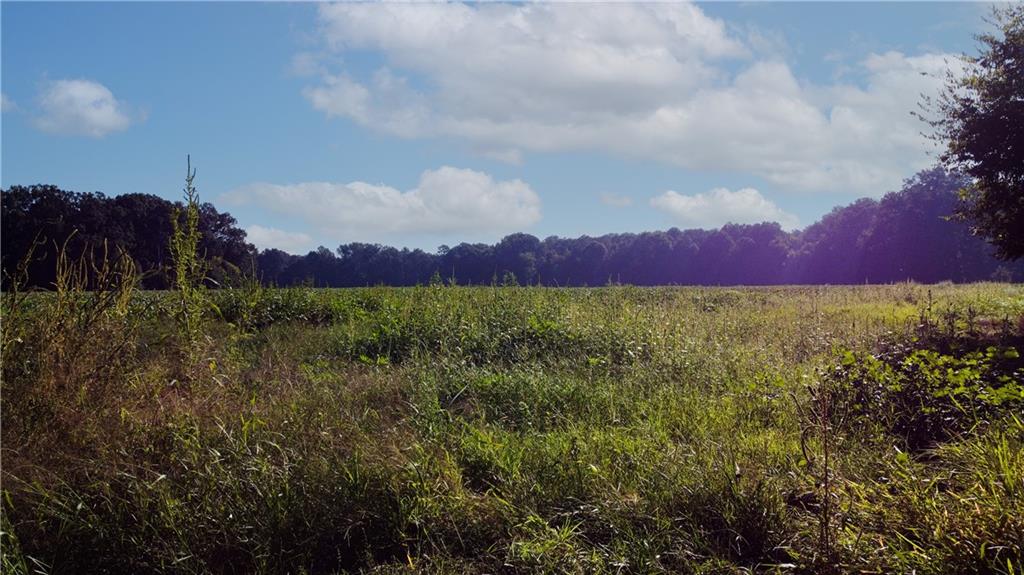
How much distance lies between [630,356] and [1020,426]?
395 centimetres

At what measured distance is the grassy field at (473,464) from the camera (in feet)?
11.1

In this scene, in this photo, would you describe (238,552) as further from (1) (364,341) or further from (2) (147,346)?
(1) (364,341)

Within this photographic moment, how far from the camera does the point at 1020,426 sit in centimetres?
387

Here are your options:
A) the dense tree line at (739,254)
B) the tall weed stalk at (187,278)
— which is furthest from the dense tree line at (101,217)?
the tall weed stalk at (187,278)

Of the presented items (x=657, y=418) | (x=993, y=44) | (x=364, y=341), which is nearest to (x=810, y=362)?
(x=657, y=418)

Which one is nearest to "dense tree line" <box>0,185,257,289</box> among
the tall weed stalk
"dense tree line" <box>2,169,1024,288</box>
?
"dense tree line" <box>2,169,1024,288</box>

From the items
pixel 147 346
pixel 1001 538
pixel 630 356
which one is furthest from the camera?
pixel 630 356

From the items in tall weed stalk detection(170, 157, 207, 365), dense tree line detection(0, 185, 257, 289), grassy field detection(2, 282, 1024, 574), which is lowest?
grassy field detection(2, 282, 1024, 574)

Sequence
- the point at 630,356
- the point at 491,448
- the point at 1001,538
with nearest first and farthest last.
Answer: the point at 1001,538 < the point at 491,448 < the point at 630,356

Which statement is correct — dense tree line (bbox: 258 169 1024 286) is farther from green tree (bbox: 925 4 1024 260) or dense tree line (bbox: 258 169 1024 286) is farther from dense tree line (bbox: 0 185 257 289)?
green tree (bbox: 925 4 1024 260)

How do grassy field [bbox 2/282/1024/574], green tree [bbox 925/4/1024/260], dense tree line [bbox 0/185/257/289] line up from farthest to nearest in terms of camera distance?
dense tree line [bbox 0/185/257/289] < green tree [bbox 925/4/1024/260] < grassy field [bbox 2/282/1024/574]

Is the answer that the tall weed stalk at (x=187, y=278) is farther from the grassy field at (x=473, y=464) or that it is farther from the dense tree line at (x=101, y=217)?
the dense tree line at (x=101, y=217)

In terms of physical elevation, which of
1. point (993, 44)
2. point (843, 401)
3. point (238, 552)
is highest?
point (993, 44)

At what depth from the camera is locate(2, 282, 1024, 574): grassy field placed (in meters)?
3.38
